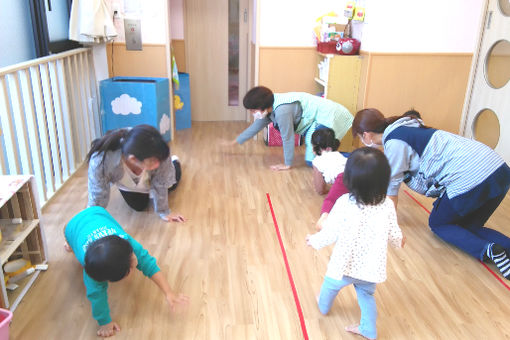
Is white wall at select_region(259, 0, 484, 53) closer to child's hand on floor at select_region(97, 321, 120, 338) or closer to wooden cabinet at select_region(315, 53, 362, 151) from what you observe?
wooden cabinet at select_region(315, 53, 362, 151)

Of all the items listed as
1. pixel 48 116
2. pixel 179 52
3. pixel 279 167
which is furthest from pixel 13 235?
pixel 179 52

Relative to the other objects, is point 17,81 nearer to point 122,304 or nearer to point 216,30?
point 122,304

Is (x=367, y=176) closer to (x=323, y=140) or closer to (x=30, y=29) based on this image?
(x=323, y=140)

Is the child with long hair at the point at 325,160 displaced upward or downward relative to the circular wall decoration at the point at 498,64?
downward

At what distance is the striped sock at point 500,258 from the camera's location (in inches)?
76.3

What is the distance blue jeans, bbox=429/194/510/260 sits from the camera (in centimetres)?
A: 206

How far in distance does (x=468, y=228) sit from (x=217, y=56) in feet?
10.3

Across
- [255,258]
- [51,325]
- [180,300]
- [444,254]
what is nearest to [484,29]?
[444,254]

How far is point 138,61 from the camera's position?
3768 millimetres

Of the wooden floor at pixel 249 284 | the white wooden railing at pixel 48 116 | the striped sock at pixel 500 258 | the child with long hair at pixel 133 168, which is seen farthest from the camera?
the white wooden railing at pixel 48 116

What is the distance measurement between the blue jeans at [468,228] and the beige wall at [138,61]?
2677 millimetres

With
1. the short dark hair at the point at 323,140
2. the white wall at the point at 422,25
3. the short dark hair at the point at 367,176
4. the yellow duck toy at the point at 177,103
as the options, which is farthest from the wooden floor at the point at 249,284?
the yellow duck toy at the point at 177,103

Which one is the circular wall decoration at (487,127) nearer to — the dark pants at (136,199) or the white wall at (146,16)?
the dark pants at (136,199)

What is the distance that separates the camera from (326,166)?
2510 mm
